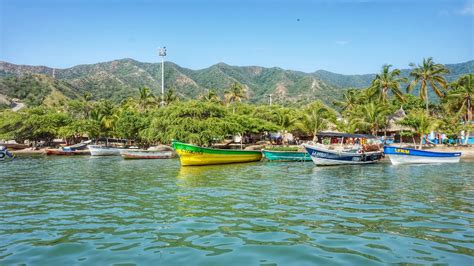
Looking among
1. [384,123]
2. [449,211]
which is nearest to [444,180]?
[449,211]

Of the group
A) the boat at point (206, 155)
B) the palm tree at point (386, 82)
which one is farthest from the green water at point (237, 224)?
the palm tree at point (386, 82)

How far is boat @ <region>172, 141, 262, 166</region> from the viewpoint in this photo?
29.7m

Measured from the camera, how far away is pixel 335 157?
2980 cm

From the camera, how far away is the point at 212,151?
31.6 meters

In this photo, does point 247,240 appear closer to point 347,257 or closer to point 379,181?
point 347,257

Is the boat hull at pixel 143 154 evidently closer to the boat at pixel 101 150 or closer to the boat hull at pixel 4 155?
the boat at pixel 101 150

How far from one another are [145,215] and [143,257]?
408 centimetres

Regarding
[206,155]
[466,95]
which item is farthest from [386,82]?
[206,155]

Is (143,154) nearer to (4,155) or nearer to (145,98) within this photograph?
(4,155)

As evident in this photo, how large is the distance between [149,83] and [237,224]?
6154 inches

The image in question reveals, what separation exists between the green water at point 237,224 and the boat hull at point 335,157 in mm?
10844

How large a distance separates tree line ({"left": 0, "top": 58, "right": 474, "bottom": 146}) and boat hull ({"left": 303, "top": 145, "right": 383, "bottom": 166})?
43.9 ft

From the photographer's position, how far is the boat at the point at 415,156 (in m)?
31.0

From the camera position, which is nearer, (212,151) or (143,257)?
(143,257)
